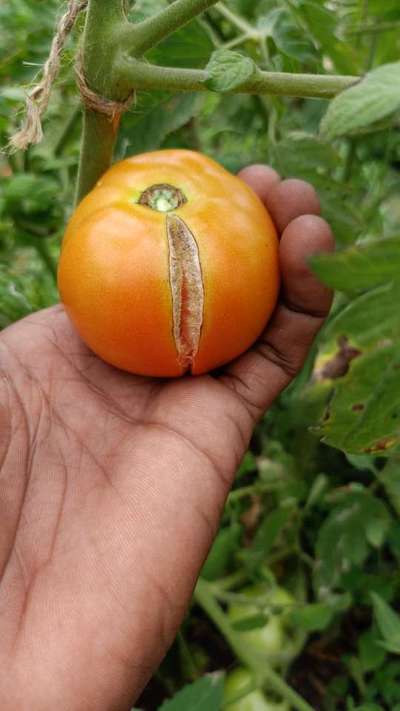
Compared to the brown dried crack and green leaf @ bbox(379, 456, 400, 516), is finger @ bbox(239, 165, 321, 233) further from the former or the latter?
green leaf @ bbox(379, 456, 400, 516)

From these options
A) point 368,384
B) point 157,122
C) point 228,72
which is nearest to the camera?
point 368,384

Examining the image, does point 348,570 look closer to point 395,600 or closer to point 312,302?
point 395,600

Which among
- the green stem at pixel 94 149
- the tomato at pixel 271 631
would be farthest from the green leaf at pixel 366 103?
the tomato at pixel 271 631

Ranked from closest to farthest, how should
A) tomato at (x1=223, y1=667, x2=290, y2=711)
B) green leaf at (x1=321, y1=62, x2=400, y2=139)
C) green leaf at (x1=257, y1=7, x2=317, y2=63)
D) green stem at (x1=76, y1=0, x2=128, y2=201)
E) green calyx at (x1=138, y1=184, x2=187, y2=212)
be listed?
green leaf at (x1=321, y1=62, x2=400, y2=139)
green stem at (x1=76, y1=0, x2=128, y2=201)
green calyx at (x1=138, y1=184, x2=187, y2=212)
green leaf at (x1=257, y1=7, x2=317, y2=63)
tomato at (x1=223, y1=667, x2=290, y2=711)

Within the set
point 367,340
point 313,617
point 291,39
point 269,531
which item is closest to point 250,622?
point 313,617

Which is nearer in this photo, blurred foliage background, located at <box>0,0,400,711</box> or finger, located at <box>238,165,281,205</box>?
blurred foliage background, located at <box>0,0,400,711</box>

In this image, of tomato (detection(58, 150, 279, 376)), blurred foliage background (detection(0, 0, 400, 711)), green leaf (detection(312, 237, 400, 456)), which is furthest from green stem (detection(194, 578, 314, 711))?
green leaf (detection(312, 237, 400, 456))

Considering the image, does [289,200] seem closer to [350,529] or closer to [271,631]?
[350,529]
